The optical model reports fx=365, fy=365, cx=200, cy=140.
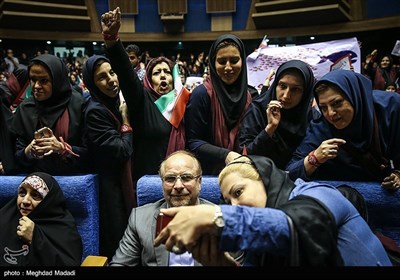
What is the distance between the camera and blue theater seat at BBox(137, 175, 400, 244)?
5.06ft

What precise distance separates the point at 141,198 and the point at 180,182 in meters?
0.35

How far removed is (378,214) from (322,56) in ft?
6.24

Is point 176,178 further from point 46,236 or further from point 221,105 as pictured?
point 46,236

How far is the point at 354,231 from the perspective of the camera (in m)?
0.86

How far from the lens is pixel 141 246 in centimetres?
142

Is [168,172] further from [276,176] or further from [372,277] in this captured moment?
[372,277]

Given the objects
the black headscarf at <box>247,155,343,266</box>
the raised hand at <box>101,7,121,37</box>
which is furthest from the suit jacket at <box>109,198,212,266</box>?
the raised hand at <box>101,7,121,37</box>

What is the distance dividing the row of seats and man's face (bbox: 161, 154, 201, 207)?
19 centimetres

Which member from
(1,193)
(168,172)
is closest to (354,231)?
(168,172)

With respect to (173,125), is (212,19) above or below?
above

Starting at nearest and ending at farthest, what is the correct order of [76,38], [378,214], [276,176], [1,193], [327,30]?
1. [276,176]
2. [378,214]
3. [1,193]
4. [327,30]
5. [76,38]

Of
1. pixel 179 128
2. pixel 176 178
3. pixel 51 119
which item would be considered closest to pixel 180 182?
pixel 176 178

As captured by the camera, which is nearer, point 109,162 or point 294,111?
point 294,111

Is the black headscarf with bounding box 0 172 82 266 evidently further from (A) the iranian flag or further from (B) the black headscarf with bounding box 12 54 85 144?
(A) the iranian flag
